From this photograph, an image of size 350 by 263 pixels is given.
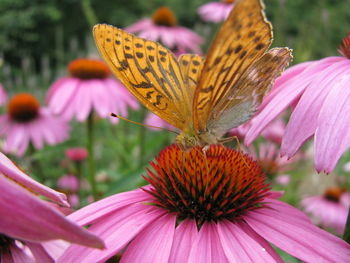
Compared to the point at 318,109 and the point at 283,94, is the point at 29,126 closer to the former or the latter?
the point at 283,94

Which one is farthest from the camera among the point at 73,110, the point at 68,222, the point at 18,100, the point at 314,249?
the point at 18,100

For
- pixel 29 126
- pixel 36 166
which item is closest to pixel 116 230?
pixel 36 166

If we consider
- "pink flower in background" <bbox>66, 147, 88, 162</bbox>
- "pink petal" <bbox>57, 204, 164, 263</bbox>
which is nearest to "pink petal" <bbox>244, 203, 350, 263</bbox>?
"pink petal" <bbox>57, 204, 164, 263</bbox>

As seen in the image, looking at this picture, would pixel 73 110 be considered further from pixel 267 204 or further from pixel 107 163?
pixel 107 163

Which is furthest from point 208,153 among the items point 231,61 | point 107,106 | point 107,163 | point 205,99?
point 107,163

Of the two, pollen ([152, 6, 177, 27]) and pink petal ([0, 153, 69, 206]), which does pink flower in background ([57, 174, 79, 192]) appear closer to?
pollen ([152, 6, 177, 27])

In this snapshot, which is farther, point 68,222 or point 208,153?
point 208,153

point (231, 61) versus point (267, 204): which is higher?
point (231, 61)
